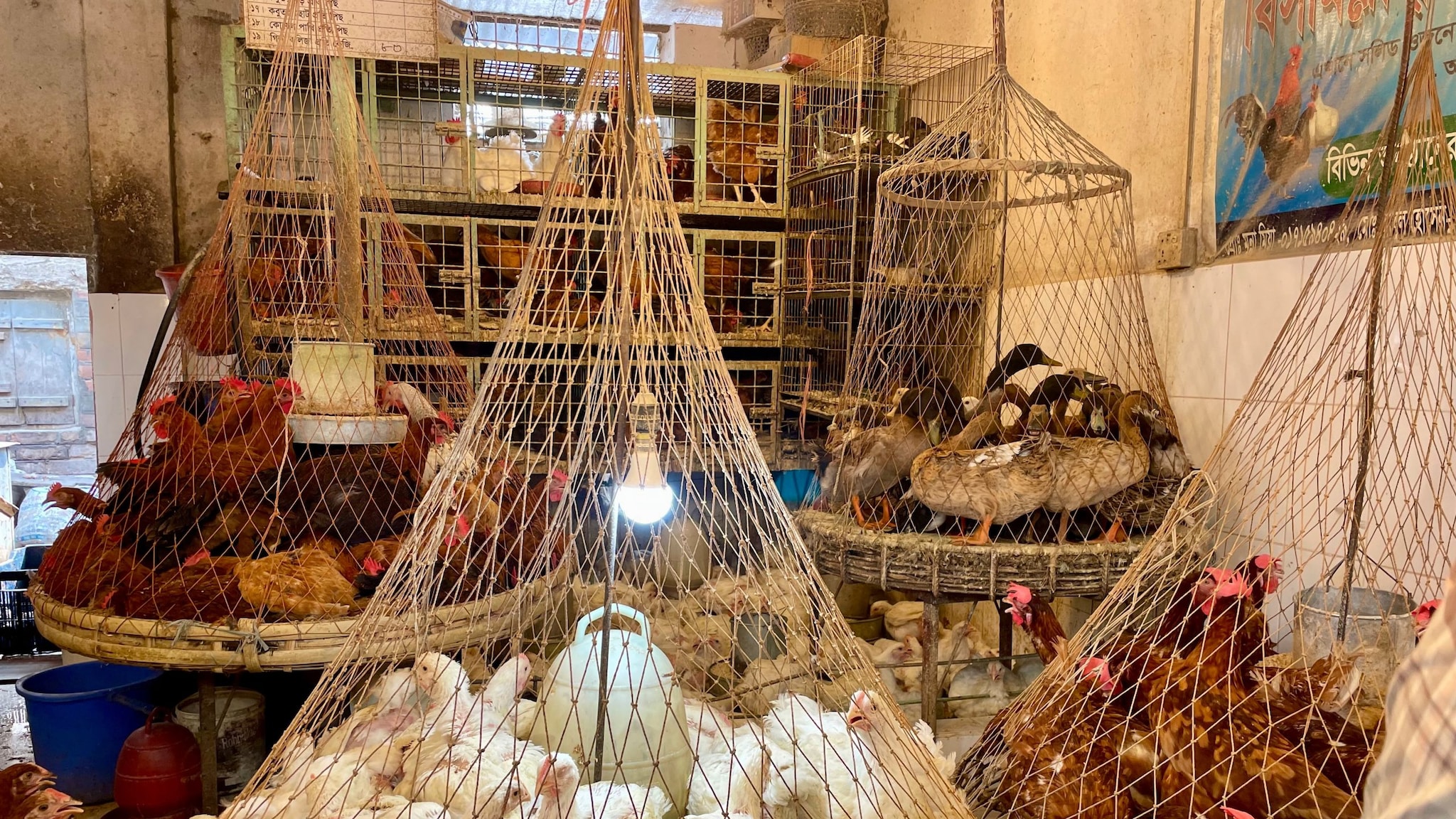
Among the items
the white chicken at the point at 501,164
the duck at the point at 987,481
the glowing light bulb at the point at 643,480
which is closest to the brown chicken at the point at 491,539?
the glowing light bulb at the point at 643,480

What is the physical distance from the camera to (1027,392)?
2.91 m

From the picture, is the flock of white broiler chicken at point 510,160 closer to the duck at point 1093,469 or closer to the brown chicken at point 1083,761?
the duck at point 1093,469

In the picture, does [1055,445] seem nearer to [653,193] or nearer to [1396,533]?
[1396,533]

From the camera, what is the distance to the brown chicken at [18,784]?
1.67m

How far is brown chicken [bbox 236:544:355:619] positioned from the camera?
2053 mm

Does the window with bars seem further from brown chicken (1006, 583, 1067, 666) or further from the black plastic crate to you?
brown chicken (1006, 583, 1067, 666)

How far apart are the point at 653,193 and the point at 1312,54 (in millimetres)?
1879

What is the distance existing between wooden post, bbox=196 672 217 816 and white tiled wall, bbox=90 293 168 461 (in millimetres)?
3108

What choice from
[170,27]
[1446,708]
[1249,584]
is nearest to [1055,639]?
[1249,584]

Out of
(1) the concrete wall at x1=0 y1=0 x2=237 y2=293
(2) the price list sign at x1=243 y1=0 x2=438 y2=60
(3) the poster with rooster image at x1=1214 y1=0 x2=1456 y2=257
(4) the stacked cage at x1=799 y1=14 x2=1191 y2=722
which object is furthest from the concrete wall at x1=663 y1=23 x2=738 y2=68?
(3) the poster with rooster image at x1=1214 y1=0 x2=1456 y2=257

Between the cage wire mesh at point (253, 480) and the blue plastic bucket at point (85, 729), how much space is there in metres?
0.46

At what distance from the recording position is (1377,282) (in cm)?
134

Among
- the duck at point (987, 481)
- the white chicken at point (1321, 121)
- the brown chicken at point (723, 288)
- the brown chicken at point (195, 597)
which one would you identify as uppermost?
the white chicken at point (1321, 121)

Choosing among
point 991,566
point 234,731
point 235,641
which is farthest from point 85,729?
point 991,566
